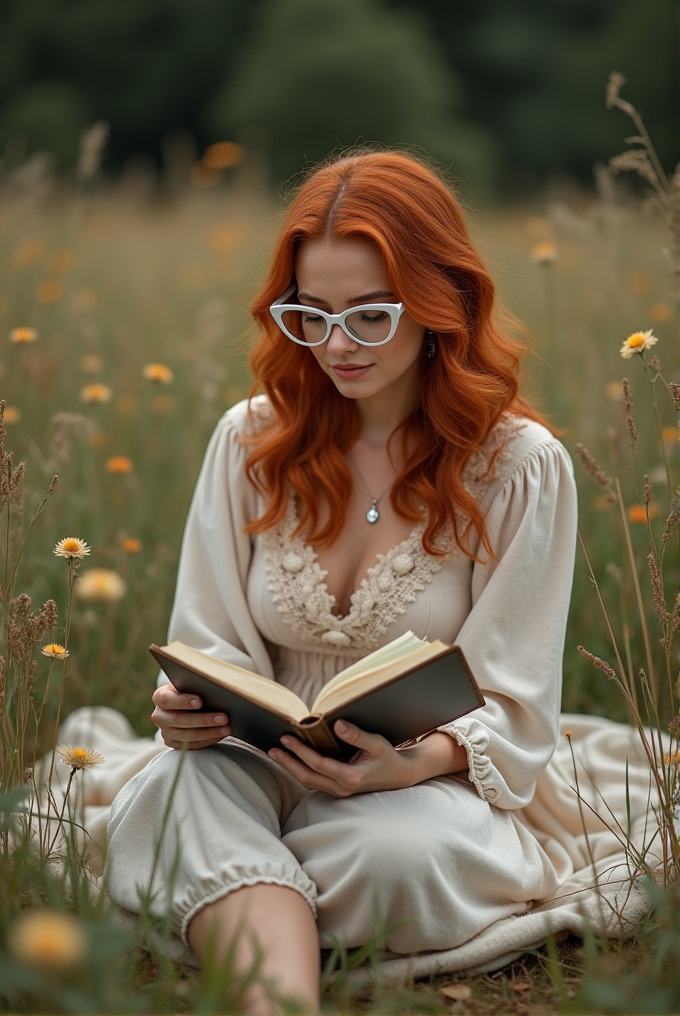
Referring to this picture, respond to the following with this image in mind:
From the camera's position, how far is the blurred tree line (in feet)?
52.1

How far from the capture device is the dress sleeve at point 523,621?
5.89 ft

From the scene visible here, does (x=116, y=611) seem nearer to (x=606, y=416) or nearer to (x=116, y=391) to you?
(x=116, y=391)

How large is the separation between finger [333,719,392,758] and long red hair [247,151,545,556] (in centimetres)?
46

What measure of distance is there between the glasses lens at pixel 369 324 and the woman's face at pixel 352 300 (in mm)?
19

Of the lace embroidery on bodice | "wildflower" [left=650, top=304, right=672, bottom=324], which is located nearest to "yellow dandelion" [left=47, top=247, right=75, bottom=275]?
"wildflower" [left=650, top=304, right=672, bottom=324]

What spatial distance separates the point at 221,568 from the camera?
204 cm

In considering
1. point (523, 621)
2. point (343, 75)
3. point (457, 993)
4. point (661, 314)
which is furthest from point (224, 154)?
point (343, 75)

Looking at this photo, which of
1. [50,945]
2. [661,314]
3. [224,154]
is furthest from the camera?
[224,154]

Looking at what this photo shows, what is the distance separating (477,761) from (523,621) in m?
0.28

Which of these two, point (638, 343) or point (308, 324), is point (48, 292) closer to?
point (308, 324)

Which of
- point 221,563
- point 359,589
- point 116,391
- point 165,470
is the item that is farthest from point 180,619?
point 116,391

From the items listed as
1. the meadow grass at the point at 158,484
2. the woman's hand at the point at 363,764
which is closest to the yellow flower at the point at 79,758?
the meadow grass at the point at 158,484

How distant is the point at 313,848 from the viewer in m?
1.61

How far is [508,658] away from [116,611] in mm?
1222
